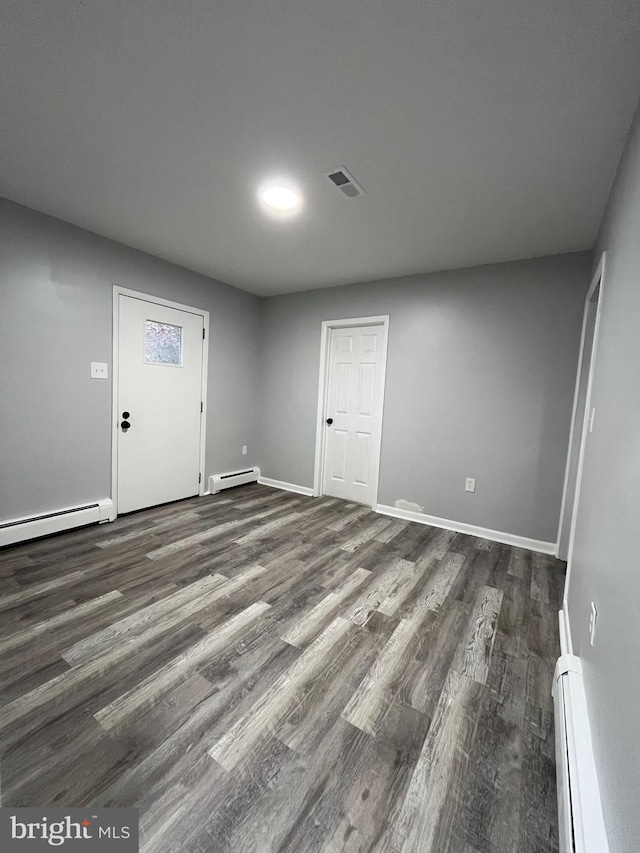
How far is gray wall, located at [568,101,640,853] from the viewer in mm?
779

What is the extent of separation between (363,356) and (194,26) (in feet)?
9.44

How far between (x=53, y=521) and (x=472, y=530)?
3581 millimetres

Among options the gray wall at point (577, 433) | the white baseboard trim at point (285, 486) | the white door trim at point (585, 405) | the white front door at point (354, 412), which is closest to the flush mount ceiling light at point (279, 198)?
the white front door at point (354, 412)

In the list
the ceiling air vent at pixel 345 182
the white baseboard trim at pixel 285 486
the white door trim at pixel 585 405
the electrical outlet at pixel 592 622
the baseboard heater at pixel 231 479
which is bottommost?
the white baseboard trim at pixel 285 486

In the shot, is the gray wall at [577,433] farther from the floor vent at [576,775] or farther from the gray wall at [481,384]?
the floor vent at [576,775]

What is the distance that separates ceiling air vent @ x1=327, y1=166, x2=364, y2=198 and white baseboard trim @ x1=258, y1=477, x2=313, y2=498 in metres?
3.10

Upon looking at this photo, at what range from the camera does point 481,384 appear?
10.2 feet

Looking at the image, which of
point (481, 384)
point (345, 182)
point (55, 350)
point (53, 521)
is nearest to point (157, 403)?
point (55, 350)

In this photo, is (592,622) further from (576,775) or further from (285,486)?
(285,486)

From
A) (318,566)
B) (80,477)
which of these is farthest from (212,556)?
(80,477)

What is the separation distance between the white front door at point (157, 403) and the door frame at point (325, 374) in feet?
4.49

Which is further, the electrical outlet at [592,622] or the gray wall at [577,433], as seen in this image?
the gray wall at [577,433]

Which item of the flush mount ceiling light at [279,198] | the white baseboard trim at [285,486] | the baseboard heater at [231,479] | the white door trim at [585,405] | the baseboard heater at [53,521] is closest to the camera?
the white door trim at [585,405]
